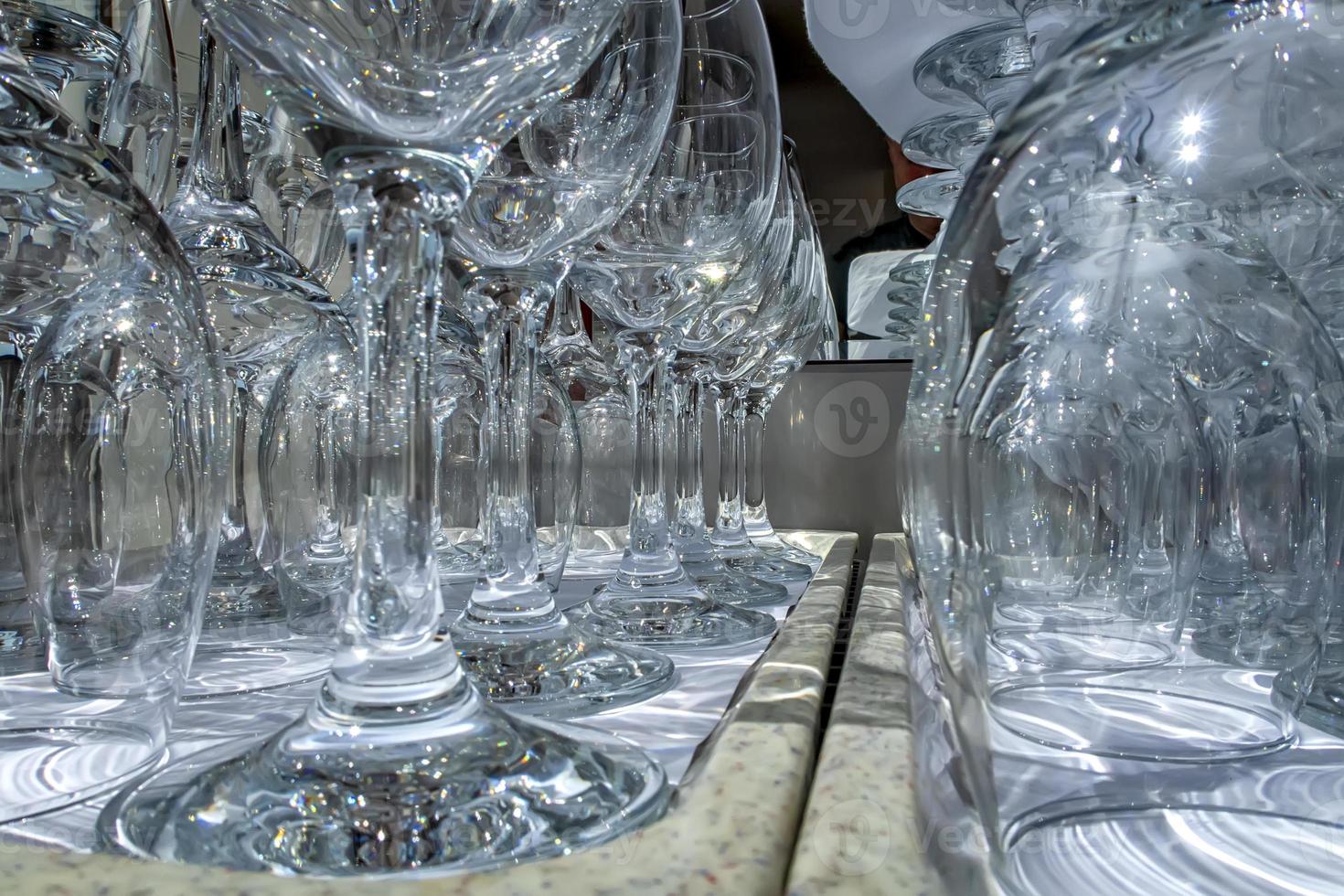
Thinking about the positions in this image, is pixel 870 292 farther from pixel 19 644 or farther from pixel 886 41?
pixel 19 644

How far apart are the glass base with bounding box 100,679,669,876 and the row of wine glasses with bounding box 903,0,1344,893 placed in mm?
76

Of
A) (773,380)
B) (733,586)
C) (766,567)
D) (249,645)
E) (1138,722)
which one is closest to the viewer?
(1138,722)

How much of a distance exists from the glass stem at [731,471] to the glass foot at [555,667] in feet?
1.41

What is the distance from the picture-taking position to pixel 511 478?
0.37 metres

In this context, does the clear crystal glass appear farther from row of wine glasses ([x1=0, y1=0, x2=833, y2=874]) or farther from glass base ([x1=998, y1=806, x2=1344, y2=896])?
glass base ([x1=998, y1=806, x2=1344, y2=896])

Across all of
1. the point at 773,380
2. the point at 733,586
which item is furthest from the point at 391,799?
the point at 773,380

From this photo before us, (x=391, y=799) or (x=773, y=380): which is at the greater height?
(x=773, y=380)

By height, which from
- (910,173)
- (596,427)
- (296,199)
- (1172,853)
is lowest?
(1172,853)

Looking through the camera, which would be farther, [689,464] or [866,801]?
[689,464]

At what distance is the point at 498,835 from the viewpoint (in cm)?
18

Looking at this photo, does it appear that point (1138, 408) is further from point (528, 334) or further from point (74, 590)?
point (74, 590)

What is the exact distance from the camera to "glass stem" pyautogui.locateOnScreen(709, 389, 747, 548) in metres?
0.82

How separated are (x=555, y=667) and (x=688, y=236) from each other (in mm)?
217

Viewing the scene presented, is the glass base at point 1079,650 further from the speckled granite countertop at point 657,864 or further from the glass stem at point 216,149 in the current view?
the glass stem at point 216,149
